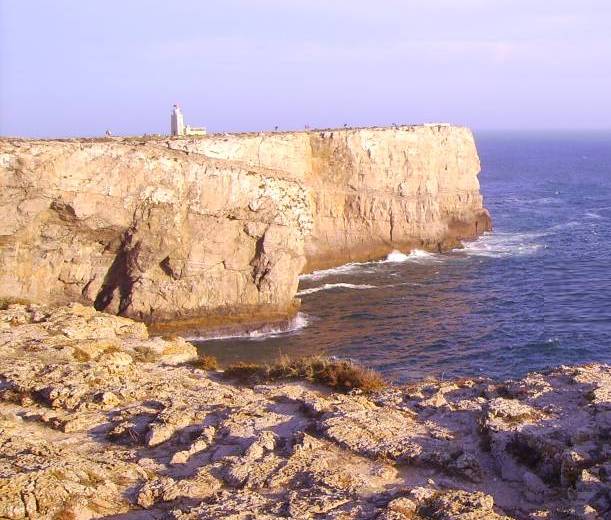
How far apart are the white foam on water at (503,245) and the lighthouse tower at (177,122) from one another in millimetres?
21575

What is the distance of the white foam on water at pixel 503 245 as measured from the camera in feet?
158

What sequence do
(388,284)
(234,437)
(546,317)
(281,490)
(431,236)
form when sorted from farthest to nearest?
1. (431,236)
2. (388,284)
3. (546,317)
4. (234,437)
5. (281,490)

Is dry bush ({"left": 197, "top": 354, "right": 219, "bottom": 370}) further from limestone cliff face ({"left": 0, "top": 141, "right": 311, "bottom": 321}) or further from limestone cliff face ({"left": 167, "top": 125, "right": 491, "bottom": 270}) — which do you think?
limestone cliff face ({"left": 167, "top": 125, "right": 491, "bottom": 270})

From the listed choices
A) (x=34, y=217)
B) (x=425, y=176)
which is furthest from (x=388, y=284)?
(x=34, y=217)

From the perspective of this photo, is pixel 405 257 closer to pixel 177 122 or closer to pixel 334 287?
pixel 334 287

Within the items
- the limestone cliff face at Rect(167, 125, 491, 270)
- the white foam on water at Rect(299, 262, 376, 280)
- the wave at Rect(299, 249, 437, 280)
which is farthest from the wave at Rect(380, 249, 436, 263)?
the white foam on water at Rect(299, 262, 376, 280)

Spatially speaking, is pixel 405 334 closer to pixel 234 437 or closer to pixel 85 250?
pixel 85 250

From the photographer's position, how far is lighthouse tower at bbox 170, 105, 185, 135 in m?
42.6

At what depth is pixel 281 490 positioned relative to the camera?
10.2 meters

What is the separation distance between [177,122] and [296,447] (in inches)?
1357

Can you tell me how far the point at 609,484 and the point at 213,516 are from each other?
18.5 feet

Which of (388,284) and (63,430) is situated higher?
(63,430)

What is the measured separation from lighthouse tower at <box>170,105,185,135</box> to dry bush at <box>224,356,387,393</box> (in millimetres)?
27586

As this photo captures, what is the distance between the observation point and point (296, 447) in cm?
1139
